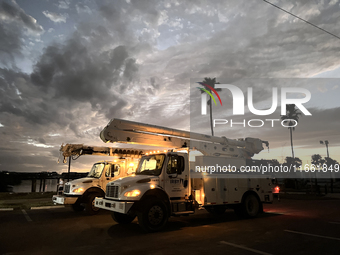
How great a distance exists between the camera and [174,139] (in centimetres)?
1245

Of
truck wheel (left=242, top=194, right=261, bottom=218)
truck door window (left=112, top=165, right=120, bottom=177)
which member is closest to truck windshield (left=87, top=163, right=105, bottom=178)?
truck door window (left=112, top=165, right=120, bottom=177)

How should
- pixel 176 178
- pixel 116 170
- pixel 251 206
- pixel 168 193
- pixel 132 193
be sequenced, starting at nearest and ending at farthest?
pixel 132 193, pixel 168 193, pixel 176 178, pixel 251 206, pixel 116 170

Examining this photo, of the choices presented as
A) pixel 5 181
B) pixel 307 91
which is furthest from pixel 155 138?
pixel 5 181

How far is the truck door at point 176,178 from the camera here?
928cm

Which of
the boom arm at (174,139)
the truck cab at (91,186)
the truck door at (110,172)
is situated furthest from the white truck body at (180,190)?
the truck door at (110,172)

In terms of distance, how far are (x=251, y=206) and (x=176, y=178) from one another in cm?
442

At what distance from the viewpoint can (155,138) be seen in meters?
11.8

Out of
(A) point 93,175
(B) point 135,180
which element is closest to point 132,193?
(B) point 135,180

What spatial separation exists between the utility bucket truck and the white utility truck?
10.1 feet

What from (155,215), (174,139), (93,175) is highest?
(174,139)

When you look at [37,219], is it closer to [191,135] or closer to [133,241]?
[133,241]

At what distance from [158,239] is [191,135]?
640 cm

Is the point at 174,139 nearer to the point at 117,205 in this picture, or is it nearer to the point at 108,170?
the point at 108,170

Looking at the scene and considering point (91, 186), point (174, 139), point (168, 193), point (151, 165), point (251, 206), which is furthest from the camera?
point (91, 186)
